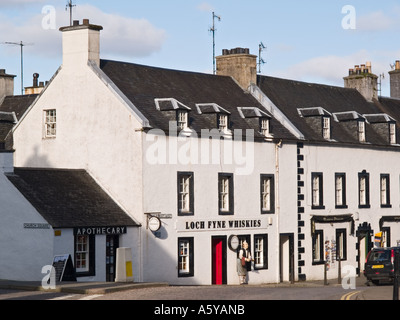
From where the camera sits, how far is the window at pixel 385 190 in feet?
166

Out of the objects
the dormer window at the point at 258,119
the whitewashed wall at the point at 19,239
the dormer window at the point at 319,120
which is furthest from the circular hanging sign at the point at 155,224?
the dormer window at the point at 319,120

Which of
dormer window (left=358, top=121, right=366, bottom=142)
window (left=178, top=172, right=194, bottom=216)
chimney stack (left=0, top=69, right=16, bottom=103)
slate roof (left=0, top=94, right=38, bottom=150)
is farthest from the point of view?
chimney stack (left=0, top=69, right=16, bottom=103)

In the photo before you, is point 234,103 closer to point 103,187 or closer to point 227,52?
point 227,52

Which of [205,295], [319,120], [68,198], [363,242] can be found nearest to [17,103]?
[319,120]

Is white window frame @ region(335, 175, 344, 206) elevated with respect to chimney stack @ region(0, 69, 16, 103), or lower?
lower

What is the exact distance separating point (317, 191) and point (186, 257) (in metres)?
10.1

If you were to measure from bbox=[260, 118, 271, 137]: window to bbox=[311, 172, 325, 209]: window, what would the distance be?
4.25m

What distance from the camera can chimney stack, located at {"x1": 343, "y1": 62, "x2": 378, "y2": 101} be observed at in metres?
55.3

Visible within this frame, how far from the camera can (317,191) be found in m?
45.8

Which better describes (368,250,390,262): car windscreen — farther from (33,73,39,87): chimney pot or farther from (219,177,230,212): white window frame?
(33,73,39,87): chimney pot

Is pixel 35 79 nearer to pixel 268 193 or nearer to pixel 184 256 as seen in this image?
pixel 268 193

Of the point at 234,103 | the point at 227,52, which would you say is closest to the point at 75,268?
the point at 234,103

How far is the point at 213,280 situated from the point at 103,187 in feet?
20.5

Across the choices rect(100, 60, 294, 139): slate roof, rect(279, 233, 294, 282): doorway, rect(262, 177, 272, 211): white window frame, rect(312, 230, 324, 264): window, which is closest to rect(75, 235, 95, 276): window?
rect(100, 60, 294, 139): slate roof
